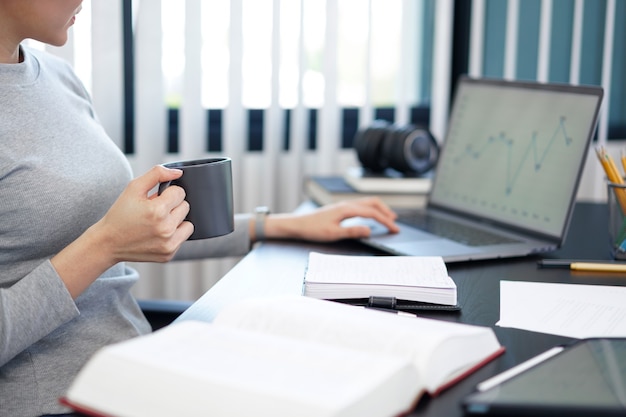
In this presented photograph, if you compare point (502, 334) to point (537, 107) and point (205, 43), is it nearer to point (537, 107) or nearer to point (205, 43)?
point (537, 107)

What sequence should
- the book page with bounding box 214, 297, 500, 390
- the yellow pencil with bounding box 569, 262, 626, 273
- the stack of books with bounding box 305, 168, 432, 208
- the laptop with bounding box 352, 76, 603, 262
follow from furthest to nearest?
the stack of books with bounding box 305, 168, 432, 208
the laptop with bounding box 352, 76, 603, 262
the yellow pencil with bounding box 569, 262, 626, 273
the book page with bounding box 214, 297, 500, 390

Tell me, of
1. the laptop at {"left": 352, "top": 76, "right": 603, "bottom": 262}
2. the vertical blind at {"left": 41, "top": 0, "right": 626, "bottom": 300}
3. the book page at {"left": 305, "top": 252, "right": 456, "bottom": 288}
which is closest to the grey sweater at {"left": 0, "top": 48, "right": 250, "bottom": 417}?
the book page at {"left": 305, "top": 252, "right": 456, "bottom": 288}

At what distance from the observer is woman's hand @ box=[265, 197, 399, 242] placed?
1339mm

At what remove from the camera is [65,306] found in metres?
0.98

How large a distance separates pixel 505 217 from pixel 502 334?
56 cm

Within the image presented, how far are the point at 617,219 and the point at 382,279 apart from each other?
16.6 inches

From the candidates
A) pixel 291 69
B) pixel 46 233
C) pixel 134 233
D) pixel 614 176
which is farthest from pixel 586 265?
pixel 291 69

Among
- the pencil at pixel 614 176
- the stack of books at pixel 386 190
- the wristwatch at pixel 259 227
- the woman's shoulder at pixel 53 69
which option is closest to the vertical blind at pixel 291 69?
the stack of books at pixel 386 190

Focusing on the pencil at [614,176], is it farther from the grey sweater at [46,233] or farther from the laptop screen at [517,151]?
the grey sweater at [46,233]

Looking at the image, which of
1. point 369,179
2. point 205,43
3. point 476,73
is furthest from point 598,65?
point 205,43

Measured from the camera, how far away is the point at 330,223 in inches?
53.1

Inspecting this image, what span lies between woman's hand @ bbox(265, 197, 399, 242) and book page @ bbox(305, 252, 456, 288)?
18cm

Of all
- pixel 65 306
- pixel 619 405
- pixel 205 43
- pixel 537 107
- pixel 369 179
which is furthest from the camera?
pixel 205 43

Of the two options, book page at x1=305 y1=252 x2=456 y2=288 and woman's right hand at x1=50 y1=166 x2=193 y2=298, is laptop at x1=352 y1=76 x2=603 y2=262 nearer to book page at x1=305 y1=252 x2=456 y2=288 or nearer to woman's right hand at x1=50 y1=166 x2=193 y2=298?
book page at x1=305 y1=252 x2=456 y2=288
